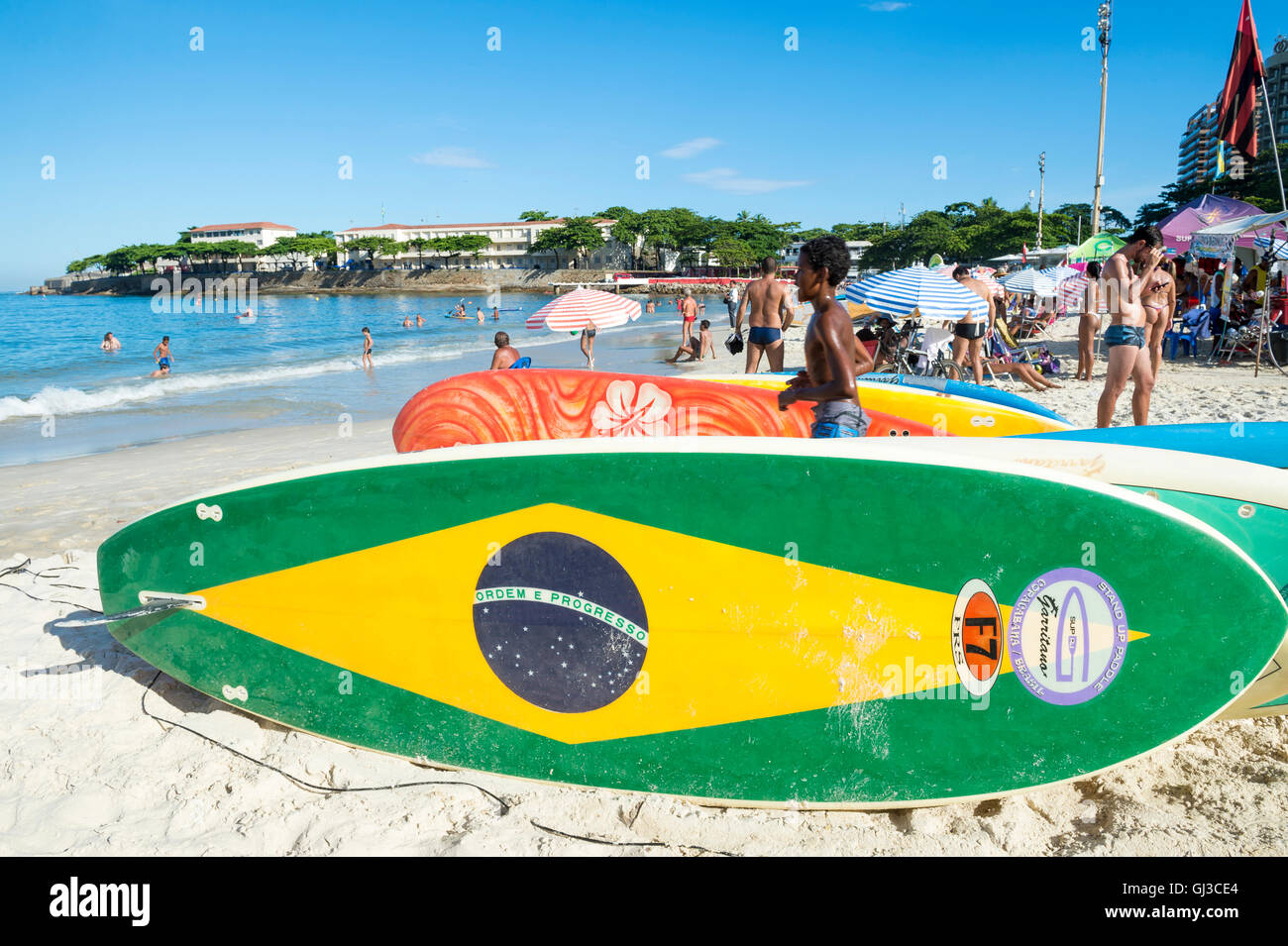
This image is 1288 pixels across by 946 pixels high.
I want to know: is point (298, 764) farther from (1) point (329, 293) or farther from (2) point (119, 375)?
(1) point (329, 293)

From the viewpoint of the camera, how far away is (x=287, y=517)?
2.44 meters

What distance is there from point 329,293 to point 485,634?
330 ft

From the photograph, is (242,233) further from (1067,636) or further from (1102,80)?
(1067,636)

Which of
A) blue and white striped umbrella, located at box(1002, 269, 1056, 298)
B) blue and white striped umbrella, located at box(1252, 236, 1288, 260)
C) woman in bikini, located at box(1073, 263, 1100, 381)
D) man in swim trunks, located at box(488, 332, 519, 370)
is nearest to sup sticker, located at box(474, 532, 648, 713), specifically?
man in swim trunks, located at box(488, 332, 519, 370)

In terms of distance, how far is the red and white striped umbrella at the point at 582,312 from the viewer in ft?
30.1

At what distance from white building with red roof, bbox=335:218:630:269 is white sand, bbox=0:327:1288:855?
96.8 m

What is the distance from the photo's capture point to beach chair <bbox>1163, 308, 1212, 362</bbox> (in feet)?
37.3

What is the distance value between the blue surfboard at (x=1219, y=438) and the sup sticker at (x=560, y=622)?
177 cm

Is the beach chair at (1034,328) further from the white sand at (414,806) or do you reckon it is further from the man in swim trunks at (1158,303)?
the white sand at (414,806)

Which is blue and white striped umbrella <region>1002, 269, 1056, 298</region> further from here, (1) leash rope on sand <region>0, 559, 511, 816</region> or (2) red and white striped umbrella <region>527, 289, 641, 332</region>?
(1) leash rope on sand <region>0, 559, 511, 816</region>

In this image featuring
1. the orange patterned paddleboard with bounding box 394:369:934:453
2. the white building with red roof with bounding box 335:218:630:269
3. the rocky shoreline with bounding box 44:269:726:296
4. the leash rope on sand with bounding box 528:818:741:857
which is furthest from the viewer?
the white building with red roof with bounding box 335:218:630:269

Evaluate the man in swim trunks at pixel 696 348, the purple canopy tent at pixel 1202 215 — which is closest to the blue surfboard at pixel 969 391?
the man in swim trunks at pixel 696 348

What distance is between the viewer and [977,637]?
2.09m

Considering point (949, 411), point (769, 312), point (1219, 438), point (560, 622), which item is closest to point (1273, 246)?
point (769, 312)
